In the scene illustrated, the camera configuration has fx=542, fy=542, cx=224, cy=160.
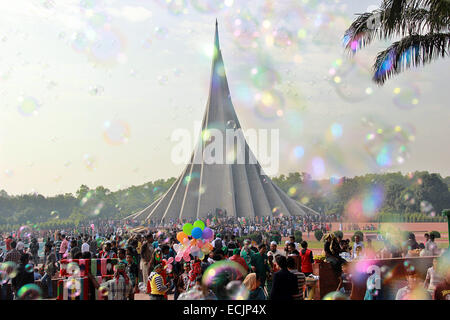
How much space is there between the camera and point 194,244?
30.7 ft

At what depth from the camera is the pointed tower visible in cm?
4791

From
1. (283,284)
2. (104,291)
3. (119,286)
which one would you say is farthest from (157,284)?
(283,284)

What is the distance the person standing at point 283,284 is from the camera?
559 centimetres

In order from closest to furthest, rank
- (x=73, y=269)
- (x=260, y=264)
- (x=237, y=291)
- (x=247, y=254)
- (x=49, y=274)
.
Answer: (x=237, y=291), (x=73, y=269), (x=260, y=264), (x=247, y=254), (x=49, y=274)

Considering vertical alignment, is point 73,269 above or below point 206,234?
below

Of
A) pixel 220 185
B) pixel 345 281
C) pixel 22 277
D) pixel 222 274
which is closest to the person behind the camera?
pixel 222 274

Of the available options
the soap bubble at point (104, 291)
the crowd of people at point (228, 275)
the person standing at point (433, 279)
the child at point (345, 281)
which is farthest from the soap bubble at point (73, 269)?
the person standing at point (433, 279)

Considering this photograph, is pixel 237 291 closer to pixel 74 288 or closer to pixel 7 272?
pixel 74 288

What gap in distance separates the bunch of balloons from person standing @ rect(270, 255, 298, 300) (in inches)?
125

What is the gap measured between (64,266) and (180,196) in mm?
42128

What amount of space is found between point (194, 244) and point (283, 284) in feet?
12.8

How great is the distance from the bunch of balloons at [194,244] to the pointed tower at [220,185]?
118ft

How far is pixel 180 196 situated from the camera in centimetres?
4934

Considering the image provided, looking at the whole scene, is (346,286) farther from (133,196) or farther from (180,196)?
(133,196)
